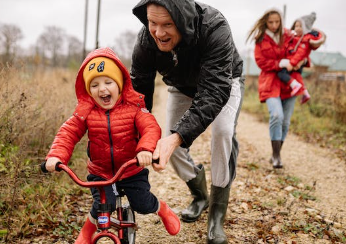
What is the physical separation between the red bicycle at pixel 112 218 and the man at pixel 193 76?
0.34 meters

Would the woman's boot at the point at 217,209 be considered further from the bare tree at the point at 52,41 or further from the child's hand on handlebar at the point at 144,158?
the bare tree at the point at 52,41

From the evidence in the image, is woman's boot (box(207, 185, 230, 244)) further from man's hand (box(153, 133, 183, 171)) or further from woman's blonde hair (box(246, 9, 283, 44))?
woman's blonde hair (box(246, 9, 283, 44))

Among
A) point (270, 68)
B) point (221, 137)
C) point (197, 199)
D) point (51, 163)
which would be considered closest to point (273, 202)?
point (197, 199)

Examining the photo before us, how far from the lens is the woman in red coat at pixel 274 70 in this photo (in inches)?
193

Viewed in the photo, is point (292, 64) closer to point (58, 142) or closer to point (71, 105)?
point (71, 105)

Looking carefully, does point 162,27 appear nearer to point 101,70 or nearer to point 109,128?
point 101,70

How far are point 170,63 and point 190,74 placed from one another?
20 centimetres

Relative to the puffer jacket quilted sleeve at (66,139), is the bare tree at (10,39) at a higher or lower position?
higher

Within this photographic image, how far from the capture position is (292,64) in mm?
5020

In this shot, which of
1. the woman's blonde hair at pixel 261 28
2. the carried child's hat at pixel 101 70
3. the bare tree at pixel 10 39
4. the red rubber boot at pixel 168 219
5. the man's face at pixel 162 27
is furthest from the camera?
the woman's blonde hair at pixel 261 28

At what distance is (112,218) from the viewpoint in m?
2.18

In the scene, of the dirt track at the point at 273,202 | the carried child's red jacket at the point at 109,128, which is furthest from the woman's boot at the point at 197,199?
the carried child's red jacket at the point at 109,128

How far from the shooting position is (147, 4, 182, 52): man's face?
2.10 metres

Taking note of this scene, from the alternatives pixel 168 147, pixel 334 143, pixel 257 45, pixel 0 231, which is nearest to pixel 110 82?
pixel 168 147
